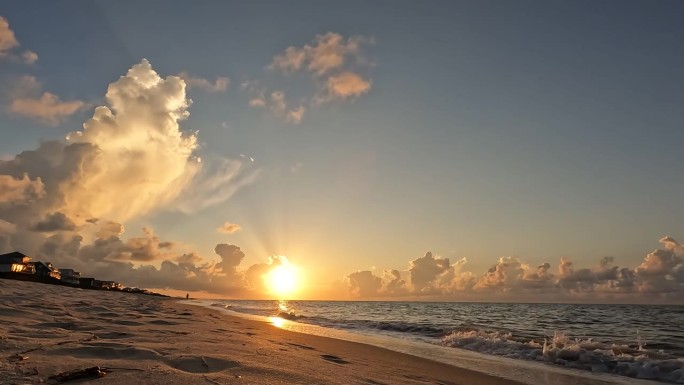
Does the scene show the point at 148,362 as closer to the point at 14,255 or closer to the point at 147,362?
the point at 147,362

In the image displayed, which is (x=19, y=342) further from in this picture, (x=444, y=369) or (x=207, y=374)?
(x=444, y=369)

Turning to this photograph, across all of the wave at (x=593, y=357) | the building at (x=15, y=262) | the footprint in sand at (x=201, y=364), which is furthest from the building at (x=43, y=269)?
the footprint in sand at (x=201, y=364)

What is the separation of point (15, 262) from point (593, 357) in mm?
92079

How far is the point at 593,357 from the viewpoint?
12391mm

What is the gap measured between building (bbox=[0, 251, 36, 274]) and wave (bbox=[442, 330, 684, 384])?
84035mm

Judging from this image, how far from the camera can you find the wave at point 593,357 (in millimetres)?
10984

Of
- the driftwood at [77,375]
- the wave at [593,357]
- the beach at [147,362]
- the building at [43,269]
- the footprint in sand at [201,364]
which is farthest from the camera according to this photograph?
the building at [43,269]

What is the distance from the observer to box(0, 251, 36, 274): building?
71244 mm

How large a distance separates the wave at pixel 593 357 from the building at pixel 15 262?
276 feet

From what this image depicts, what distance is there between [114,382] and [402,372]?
536 cm

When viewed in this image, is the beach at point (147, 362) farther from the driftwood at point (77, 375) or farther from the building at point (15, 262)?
the building at point (15, 262)

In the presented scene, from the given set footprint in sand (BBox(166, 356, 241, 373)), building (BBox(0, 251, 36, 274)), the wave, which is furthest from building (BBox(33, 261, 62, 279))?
footprint in sand (BBox(166, 356, 241, 373))

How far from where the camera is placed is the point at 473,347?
15.5 m

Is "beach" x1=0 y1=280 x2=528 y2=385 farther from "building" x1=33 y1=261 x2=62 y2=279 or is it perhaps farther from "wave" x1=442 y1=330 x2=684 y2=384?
"building" x1=33 y1=261 x2=62 y2=279
